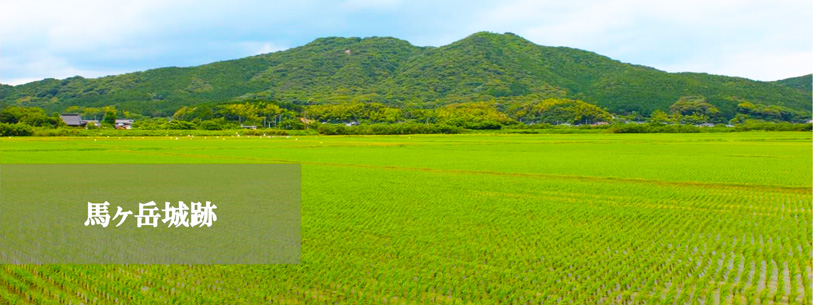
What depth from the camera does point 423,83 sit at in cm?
14888

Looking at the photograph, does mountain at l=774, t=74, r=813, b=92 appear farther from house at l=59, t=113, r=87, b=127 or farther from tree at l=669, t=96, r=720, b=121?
house at l=59, t=113, r=87, b=127

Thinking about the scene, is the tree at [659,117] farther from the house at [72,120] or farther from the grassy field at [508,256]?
the grassy field at [508,256]

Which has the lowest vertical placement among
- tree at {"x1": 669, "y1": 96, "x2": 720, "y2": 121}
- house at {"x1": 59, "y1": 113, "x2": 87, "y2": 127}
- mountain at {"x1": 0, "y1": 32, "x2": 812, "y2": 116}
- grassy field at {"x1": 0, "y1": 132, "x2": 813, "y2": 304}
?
grassy field at {"x1": 0, "y1": 132, "x2": 813, "y2": 304}

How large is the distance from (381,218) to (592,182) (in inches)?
355

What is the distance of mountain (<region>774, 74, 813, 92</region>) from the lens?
141913 millimetres

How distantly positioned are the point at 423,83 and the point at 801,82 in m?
96.1

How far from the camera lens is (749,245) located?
321 inches

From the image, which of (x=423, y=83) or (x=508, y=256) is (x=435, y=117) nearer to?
(x=423, y=83)

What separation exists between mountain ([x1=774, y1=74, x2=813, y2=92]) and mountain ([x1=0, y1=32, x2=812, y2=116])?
22.5 inches

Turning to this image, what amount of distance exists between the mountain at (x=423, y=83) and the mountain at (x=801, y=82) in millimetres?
571

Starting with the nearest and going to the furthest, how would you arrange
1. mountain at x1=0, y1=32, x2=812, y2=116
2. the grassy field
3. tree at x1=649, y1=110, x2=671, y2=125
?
1. the grassy field
2. tree at x1=649, y1=110, x2=671, y2=125
3. mountain at x1=0, y1=32, x2=812, y2=116

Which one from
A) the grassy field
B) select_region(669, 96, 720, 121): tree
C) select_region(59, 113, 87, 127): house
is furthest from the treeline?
the grassy field

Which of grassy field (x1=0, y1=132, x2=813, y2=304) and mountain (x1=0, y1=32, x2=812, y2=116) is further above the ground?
mountain (x1=0, y1=32, x2=812, y2=116)

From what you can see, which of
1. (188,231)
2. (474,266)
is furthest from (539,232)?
(188,231)
